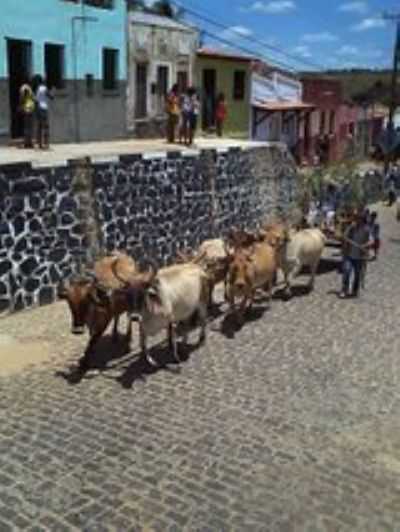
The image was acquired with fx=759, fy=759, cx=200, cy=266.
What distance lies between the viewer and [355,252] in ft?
47.8

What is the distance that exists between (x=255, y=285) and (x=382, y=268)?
634 centimetres

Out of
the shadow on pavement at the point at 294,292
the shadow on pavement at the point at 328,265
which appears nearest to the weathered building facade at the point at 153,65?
the shadow on pavement at the point at 328,265

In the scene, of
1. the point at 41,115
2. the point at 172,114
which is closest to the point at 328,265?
the point at 172,114

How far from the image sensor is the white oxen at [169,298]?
32.5 feet

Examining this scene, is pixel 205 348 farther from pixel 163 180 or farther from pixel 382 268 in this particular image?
pixel 382 268

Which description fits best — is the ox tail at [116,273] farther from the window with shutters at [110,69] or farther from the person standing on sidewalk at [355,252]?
the window with shutters at [110,69]

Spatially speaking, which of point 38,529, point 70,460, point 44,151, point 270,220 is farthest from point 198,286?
point 270,220

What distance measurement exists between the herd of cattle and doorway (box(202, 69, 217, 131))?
18.5 metres

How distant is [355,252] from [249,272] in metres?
3.01

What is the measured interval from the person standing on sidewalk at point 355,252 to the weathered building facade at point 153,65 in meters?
12.9

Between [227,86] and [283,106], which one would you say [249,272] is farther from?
[283,106]

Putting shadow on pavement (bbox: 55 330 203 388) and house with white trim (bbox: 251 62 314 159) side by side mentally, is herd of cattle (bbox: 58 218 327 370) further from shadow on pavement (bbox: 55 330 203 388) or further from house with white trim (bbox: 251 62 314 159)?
house with white trim (bbox: 251 62 314 159)

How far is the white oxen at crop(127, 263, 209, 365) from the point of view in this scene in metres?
9.91

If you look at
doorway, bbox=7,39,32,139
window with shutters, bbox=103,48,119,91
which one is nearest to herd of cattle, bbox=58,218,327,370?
doorway, bbox=7,39,32,139
